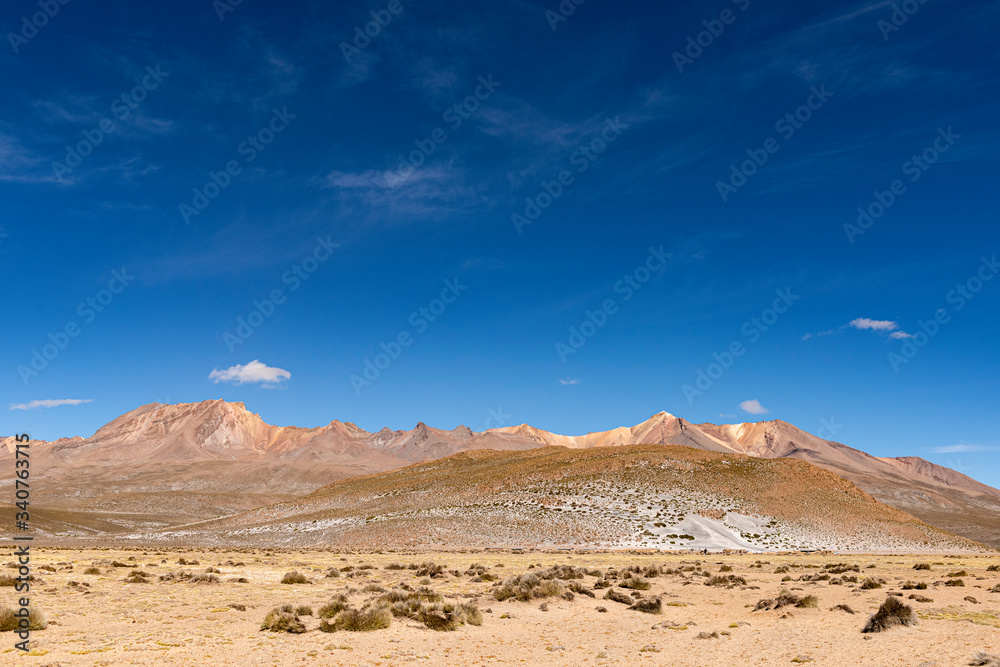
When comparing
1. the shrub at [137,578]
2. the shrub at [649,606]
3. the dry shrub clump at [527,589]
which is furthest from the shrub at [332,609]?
the shrub at [137,578]

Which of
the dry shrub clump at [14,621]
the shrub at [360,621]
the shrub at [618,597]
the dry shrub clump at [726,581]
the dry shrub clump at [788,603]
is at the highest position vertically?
the dry shrub clump at [14,621]

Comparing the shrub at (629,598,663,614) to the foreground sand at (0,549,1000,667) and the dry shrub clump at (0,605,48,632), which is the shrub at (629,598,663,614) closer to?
the foreground sand at (0,549,1000,667)

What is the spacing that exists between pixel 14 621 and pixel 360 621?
303 inches

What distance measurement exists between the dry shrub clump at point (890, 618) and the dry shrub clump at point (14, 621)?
19.6 meters

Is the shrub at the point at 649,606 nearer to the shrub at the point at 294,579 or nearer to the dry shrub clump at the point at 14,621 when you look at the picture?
the shrub at the point at 294,579

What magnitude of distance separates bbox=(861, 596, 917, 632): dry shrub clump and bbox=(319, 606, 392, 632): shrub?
12.0 meters

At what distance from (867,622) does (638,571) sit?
14.5 m

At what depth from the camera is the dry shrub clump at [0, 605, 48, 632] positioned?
14477mm

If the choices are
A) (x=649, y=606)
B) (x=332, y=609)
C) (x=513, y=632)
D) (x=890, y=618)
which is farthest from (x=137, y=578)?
(x=890, y=618)

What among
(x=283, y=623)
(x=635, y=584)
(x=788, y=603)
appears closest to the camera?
(x=283, y=623)

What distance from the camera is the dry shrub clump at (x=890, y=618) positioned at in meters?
16.2

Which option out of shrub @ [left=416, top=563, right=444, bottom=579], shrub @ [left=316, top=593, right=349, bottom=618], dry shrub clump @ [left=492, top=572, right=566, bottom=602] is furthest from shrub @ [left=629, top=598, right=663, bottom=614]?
shrub @ [left=416, top=563, right=444, bottom=579]

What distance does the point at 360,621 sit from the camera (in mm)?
15898

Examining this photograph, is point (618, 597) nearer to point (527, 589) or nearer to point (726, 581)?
point (527, 589)
